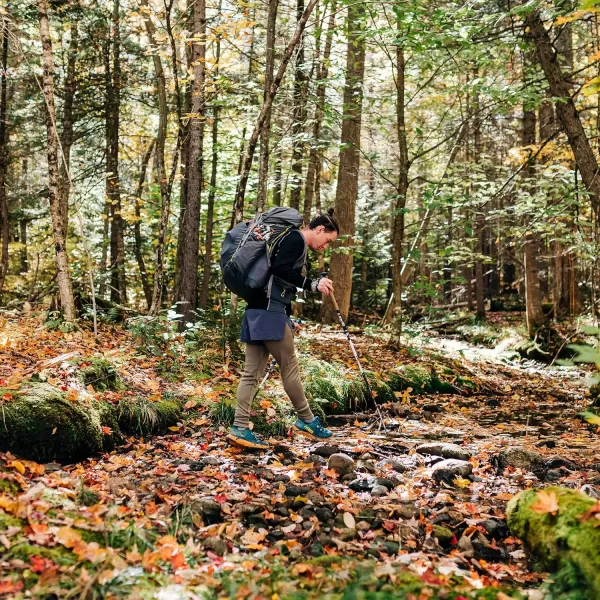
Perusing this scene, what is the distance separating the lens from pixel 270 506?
4.06 m

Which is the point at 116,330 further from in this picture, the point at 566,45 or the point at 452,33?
the point at 566,45

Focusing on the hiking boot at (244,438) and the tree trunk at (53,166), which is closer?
the hiking boot at (244,438)

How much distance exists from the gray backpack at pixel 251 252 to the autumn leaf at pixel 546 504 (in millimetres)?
2908

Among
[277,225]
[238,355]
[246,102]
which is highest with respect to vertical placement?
[246,102]

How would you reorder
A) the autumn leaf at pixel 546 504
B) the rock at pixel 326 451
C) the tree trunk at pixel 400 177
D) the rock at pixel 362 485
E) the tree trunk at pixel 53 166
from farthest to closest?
the tree trunk at pixel 400 177
the tree trunk at pixel 53 166
the rock at pixel 326 451
the rock at pixel 362 485
the autumn leaf at pixel 546 504

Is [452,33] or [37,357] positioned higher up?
[452,33]

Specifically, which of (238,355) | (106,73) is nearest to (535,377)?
(238,355)

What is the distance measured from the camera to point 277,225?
17.2 feet

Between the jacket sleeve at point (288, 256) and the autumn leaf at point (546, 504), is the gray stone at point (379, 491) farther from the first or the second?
the jacket sleeve at point (288, 256)

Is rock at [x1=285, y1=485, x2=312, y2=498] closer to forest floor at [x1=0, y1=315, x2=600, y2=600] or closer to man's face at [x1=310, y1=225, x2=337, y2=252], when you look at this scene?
forest floor at [x1=0, y1=315, x2=600, y2=600]

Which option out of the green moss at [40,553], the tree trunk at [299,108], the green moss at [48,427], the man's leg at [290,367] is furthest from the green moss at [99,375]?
the tree trunk at [299,108]

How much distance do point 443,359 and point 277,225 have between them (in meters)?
7.16

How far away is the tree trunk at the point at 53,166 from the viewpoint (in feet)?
25.9

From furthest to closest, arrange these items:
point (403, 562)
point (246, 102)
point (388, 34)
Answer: point (246, 102) < point (388, 34) < point (403, 562)
